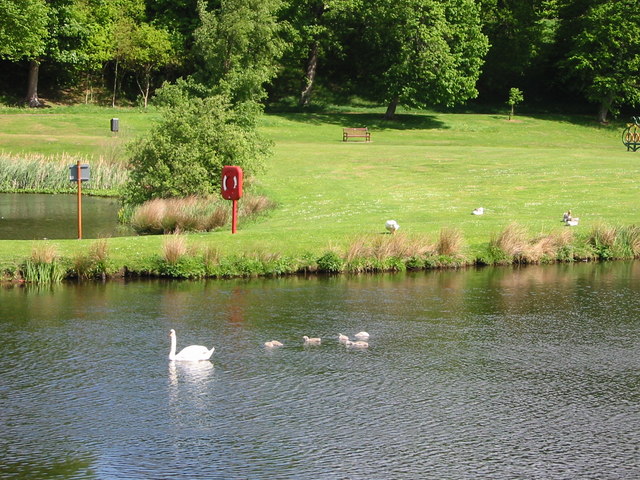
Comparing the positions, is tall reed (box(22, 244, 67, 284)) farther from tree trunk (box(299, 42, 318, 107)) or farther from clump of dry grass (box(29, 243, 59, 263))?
tree trunk (box(299, 42, 318, 107))

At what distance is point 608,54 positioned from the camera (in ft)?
284

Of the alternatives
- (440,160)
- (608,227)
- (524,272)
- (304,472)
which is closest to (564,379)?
(304,472)

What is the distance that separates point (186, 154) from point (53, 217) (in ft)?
23.4

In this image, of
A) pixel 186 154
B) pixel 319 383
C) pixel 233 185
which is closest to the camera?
pixel 319 383

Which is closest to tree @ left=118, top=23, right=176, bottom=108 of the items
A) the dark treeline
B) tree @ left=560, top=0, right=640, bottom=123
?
the dark treeline

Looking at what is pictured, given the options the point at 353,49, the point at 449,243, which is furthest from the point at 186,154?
the point at 353,49

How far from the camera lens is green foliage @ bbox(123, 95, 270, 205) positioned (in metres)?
40.6

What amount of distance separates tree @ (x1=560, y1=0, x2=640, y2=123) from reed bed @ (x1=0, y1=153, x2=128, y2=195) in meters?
49.3

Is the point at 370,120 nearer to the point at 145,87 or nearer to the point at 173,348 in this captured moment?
the point at 145,87

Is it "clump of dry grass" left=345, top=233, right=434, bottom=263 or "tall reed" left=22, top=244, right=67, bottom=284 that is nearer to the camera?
"tall reed" left=22, top=244, right=67, bottom=284

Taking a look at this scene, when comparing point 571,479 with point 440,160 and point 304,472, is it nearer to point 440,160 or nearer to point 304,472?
point 304,472

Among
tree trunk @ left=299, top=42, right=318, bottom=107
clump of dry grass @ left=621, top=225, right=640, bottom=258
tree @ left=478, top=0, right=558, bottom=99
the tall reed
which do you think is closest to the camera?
the tall reed

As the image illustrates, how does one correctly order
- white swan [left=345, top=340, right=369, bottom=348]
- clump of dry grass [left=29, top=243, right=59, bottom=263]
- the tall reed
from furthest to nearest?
clump of dry grass [left=29, top=243, right=59, bottom=263] → the tall reed → white swan [left=345, top=340, right=369, bottom=348]

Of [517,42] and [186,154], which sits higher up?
[517,42]
